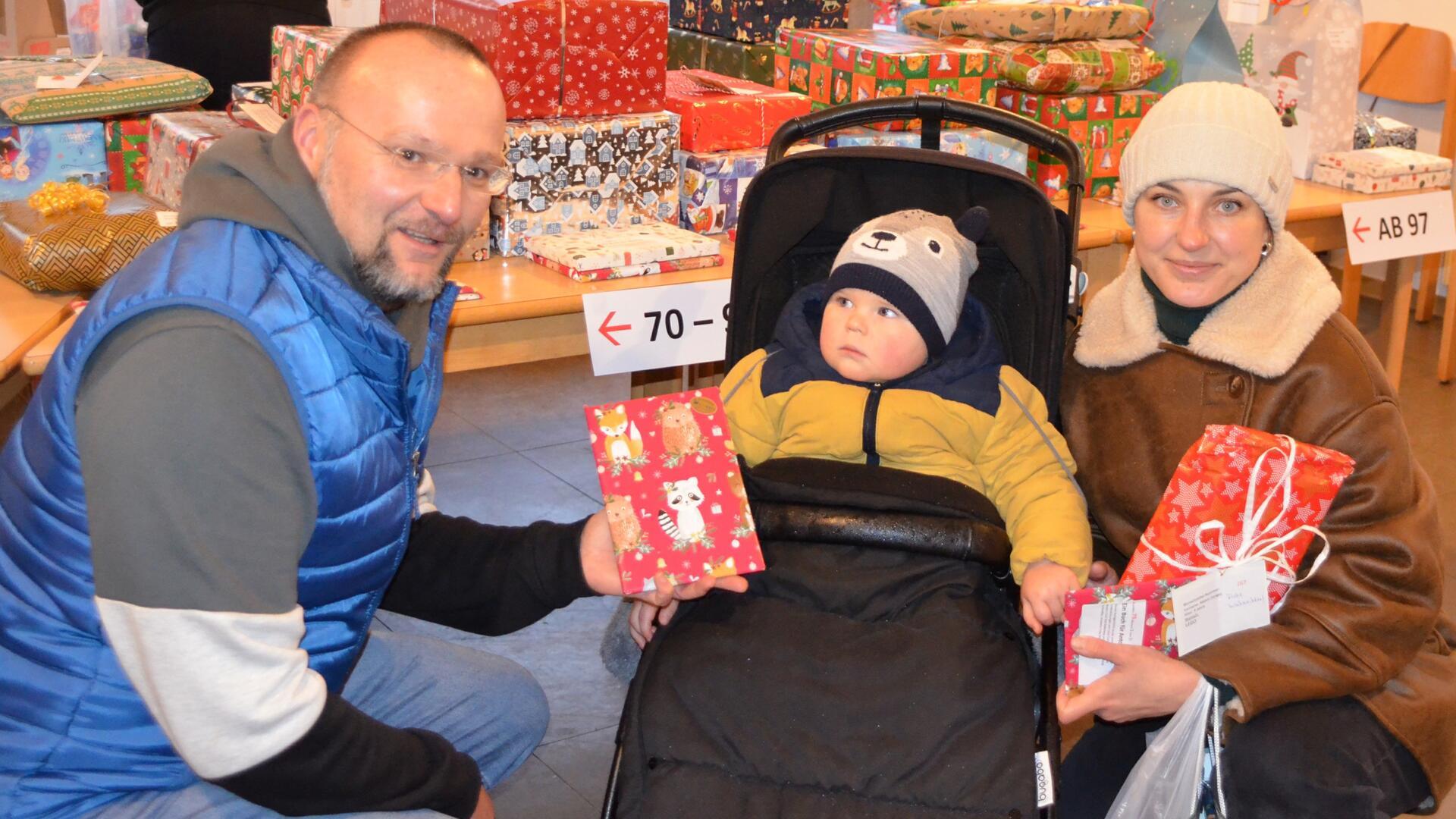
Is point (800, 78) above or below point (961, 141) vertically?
above

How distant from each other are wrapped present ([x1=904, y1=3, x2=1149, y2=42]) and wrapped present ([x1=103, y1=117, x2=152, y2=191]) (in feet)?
6.93

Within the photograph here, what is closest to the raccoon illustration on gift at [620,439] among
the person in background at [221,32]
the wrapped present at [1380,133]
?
the person in background at [221,32]

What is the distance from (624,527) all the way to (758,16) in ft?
8.06

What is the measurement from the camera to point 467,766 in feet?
6.23

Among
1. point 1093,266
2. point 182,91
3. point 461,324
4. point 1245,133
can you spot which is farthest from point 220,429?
point 1093,266

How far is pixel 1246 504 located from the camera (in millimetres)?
1854

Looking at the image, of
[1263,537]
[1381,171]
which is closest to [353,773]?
[1263,537]

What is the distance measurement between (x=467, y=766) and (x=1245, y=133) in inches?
58.8

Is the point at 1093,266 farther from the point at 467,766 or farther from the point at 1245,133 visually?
the point at 467,766

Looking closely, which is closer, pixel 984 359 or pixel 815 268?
pixel 984 359

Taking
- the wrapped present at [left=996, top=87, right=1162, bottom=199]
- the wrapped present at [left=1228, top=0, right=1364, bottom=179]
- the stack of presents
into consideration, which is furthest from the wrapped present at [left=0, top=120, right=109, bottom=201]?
the wrapped present at [left=1228, top=0, right=1364, bottom=179]

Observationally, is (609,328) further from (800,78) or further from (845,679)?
(800,78)

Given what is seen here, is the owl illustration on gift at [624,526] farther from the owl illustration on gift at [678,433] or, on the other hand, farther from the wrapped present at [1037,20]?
the wrapped present at [1037,20]

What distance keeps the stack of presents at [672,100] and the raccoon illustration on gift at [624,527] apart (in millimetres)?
1053
